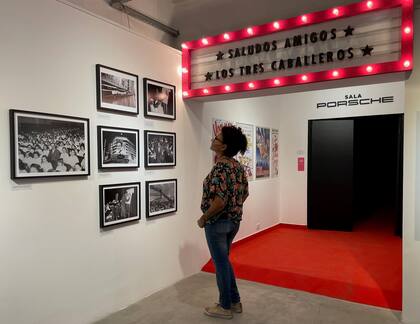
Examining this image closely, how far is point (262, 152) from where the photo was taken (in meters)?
5.78

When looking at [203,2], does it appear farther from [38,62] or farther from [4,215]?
[4,215]

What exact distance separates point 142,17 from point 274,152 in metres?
3.49

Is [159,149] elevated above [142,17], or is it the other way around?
[142,17]

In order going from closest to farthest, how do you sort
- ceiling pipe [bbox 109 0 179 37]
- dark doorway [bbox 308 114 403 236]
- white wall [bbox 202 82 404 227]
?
ceiling pipe [bbox 109 0 179 37]
white wall [bbox 202 82 404 227]
dark doorway [bbox 308 114 403 236]

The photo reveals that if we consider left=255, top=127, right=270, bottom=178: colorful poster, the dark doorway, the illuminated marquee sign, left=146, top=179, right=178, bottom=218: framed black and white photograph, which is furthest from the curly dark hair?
the dark doorway

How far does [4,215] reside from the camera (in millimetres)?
2184

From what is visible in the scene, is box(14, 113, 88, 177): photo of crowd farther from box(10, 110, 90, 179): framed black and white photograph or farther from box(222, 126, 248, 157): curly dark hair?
box(222, 126, 248, 157): curly dark hair

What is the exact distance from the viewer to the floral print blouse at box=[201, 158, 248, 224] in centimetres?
271

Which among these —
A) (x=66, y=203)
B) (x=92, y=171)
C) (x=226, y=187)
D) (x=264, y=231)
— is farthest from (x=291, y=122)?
(x=66, y=203)

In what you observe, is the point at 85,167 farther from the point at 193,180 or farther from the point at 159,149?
the point at 193,180

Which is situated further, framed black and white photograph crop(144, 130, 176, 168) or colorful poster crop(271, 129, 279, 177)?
colorful poster crop(271, 129, 279, 177)

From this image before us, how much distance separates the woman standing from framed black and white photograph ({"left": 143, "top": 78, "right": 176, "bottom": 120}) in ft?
2.91

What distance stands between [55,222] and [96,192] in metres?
0.43

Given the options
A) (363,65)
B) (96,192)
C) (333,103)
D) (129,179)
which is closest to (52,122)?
(96,192)
